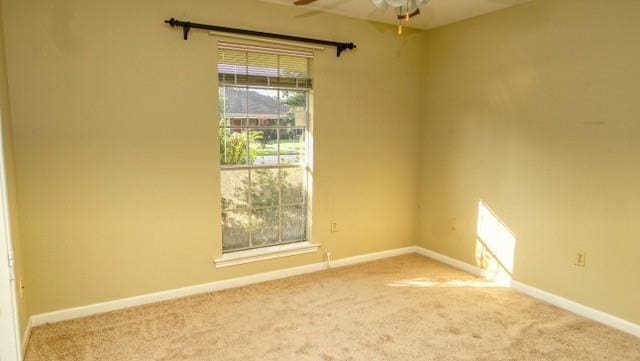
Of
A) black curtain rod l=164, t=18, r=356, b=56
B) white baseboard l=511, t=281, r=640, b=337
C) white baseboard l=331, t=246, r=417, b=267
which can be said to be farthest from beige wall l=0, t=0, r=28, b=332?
white baseboard l=511, t=281, r=640, b=337

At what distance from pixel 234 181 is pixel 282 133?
0.64m

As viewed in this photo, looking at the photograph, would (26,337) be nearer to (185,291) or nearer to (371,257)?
(185,291)

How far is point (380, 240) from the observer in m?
4.43

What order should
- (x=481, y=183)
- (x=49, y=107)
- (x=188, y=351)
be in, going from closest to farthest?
1. (x=188, y=351)
2. (x=49, y=107)
3. (x=481, y=183)

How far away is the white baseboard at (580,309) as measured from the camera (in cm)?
286

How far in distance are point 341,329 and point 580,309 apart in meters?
1.91

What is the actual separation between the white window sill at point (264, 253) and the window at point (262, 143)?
0.25ft

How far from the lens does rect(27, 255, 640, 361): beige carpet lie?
8.36ft

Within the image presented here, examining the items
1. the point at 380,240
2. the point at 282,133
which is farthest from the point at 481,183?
the point at 282,133

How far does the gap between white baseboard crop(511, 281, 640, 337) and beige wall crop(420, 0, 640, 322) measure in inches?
1.7

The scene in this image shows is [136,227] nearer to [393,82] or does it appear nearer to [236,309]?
[236,309]

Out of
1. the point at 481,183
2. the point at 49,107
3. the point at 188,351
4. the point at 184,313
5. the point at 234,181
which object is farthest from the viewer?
the point at 481,183

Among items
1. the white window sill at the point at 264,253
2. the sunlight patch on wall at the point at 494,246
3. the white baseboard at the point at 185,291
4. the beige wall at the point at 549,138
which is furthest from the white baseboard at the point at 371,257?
the sunlight patch on wall at the point at 494,246

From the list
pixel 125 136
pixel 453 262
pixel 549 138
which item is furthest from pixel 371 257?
pixel 125 136
